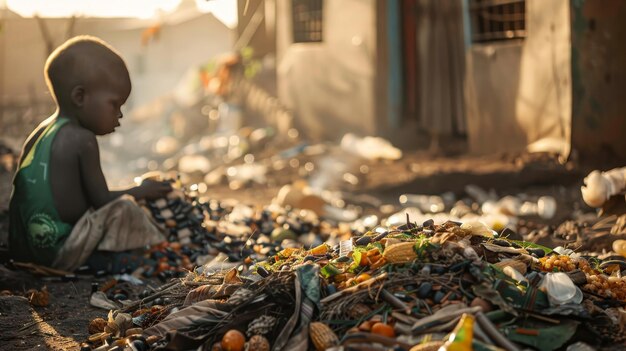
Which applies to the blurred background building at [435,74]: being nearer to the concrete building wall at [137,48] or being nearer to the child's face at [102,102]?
the child's face at [102,102]

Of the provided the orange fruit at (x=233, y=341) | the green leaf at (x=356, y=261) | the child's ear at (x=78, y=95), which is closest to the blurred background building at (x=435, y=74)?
the child's ear at (x=78, y=95)

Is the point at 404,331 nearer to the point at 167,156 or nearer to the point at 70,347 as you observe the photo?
the point at 70,347

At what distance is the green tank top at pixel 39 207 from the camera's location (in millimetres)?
5609

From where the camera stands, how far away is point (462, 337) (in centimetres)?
311

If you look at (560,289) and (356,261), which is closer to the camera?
(560,289)

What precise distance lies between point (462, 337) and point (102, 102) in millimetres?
3346

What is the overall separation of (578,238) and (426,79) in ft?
19.5

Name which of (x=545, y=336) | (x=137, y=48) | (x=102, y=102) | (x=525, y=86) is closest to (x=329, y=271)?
(x=545, y=336)

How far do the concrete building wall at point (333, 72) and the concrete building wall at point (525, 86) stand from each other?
221 cm

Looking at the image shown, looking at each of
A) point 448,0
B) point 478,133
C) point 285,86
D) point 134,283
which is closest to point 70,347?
point 134,283

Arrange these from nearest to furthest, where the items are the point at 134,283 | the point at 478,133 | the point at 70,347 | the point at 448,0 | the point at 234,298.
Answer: the point at 234,298
the point at 70,347
the point at 134,283
the point at 478,133
the point at 448,0

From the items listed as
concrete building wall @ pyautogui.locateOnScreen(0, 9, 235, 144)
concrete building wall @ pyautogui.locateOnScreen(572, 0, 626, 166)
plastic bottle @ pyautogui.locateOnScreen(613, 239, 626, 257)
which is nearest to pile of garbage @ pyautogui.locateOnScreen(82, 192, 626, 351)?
plastic bottle @ pyautogui.locateOnScreen(613, 239, 626, 257)

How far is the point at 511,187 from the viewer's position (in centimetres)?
892

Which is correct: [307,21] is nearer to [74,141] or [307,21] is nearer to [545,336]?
[74,141]
